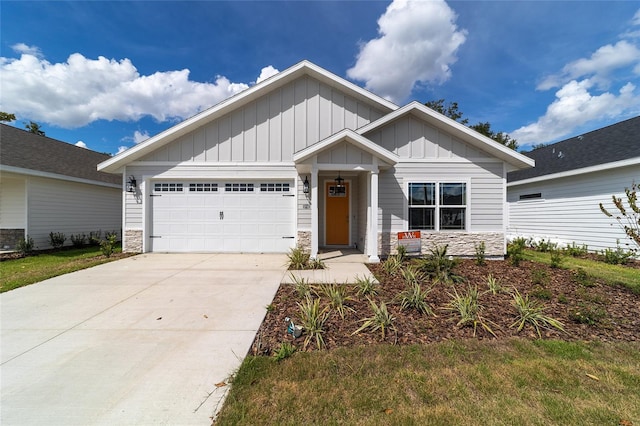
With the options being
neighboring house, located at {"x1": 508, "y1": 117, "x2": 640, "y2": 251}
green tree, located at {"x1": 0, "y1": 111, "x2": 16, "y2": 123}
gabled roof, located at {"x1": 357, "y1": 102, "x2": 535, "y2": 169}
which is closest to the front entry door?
gabled roof, located at {"x1": 357, "y1": 102, "x2": 535, "y2": 169}

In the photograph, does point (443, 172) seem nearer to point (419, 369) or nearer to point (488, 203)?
point (488, 203)

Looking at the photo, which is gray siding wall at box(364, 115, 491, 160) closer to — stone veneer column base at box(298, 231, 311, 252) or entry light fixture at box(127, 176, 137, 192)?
stone veneer column base at box(298, 231, 311, 252)

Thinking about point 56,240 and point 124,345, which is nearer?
point 124,345

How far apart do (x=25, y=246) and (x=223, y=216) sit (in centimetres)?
708

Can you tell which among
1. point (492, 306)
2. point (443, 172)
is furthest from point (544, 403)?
point (443, 172)

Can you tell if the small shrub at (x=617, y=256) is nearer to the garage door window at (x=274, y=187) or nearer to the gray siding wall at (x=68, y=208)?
the garage door window at (x=274, y=187)

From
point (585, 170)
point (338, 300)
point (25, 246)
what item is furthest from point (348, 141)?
point (25, 246)

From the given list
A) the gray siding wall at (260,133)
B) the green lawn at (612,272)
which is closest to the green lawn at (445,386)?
the green lawn at (612,272)

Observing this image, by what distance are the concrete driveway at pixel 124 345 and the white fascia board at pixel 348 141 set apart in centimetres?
352

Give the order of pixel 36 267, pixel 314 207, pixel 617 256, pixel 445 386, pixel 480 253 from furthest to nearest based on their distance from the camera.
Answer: pixel 617 256 < pixel 480 253 < pixel 314 207 < pixel 36 267 < pixel 445 386

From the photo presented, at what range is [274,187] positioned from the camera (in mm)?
8984

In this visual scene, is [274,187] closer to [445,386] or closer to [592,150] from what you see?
[445,386]

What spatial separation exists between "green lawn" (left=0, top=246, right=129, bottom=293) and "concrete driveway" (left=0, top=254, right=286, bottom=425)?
52 centimetres

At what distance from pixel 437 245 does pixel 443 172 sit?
2375 millimetres
